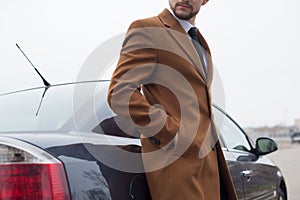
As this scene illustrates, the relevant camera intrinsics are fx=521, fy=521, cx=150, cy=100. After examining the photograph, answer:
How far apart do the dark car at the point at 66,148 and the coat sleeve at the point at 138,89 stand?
0.19 meters

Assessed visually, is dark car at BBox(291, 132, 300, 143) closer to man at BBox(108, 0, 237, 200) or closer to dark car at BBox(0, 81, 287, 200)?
dark car at BBox(0, 81, 287, 200)

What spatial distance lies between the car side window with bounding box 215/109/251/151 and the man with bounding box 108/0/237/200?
4.81ft

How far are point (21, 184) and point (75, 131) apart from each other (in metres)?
0.50

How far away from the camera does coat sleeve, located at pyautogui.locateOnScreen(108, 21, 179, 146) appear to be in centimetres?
229

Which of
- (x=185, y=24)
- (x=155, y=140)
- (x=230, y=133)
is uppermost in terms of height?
(x=185, y=24)

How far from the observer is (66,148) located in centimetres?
219

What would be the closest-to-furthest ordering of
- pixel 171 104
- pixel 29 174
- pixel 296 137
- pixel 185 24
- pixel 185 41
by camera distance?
1. pixel 29 174
2. pixel 171 104
3. pixel 185 41
4. pixel 185 24
5. pixel 296 137

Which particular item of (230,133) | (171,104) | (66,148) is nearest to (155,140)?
(171,104)

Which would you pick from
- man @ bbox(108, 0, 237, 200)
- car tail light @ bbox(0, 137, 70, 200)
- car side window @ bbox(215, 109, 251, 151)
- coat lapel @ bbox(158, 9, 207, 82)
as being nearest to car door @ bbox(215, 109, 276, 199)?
car side window @ bbox(215, 109, 251, 151)

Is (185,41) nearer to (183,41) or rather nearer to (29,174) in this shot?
(183,41)

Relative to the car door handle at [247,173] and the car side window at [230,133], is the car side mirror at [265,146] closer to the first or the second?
the car side window at [230,133]

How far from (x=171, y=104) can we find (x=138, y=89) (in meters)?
0.18

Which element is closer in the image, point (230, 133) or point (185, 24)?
point (185, 24)

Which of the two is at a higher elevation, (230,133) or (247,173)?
(230,133)
